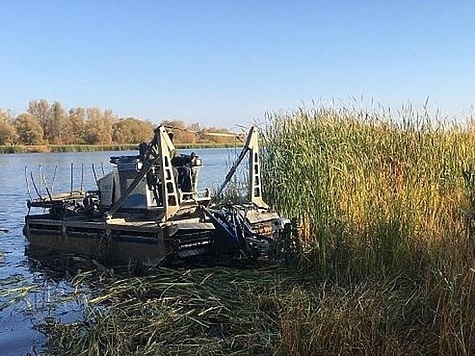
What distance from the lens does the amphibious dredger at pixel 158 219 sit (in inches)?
358

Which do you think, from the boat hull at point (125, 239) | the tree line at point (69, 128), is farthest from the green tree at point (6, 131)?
the boat hull at point (125, 239)

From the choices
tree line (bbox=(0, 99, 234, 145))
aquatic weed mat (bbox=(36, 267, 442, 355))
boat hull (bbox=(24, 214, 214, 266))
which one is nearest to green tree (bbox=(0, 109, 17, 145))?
tree line (bbox=(0, 99, 234, 145))

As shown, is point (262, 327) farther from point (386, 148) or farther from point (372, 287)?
point (386, 148)

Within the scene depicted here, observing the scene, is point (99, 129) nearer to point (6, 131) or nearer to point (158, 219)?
point (6, 131)

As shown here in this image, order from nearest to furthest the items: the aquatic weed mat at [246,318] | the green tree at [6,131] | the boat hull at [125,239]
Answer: the aquatic weed mat at [246,318] < the boat hull at [125,239] < the green tree at [6,131]

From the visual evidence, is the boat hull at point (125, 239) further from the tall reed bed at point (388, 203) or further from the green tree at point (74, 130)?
the green tree at point (74, 130)

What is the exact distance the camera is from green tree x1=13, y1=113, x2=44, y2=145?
5741cm

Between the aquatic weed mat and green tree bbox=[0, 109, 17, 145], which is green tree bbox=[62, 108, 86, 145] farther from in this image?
the aquatic weed mat

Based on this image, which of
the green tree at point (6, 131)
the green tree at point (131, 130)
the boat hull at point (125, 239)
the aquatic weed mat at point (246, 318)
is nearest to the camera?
the aquatic weed mat at point (246, 318)

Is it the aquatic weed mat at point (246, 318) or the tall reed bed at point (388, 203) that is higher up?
the tall reed bed at point (388, 203)

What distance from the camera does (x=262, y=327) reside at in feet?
19.7

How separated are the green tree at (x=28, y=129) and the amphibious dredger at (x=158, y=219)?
48.3 m

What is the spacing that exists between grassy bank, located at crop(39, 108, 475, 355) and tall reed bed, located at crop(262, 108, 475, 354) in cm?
2

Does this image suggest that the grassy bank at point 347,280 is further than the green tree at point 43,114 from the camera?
No
